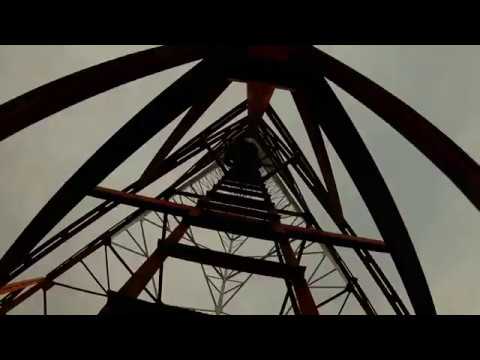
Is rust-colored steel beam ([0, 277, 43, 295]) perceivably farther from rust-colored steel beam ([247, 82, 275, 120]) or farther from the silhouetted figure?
the silhouetted figure

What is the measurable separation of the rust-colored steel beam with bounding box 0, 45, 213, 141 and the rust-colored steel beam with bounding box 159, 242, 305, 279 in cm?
296

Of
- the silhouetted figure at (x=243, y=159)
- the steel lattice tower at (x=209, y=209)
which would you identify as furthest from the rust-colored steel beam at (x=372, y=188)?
the silhouetted figure at (x=243, y=159)

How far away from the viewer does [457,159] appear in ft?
12.8

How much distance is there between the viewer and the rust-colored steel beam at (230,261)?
241 inches

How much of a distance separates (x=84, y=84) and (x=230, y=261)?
368 cm

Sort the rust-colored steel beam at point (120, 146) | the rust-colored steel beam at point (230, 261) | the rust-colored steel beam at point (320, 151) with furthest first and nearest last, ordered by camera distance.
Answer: the rust-colored steel beam at point (230, 261), the rust-colored steel beam at point (320, 151), the rust-colored steel beam at point (120, 146)

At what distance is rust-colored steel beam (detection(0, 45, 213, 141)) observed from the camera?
335cm

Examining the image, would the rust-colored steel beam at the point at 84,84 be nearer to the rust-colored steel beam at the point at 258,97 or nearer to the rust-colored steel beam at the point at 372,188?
the rust-colored steel beam at the point at 372,188

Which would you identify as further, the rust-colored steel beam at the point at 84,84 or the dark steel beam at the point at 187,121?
the dark steel beam at the point at 187,121

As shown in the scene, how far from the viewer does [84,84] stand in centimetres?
387

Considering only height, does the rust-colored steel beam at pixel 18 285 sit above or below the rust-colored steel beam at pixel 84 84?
below

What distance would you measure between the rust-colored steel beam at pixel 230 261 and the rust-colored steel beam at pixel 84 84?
2.96 m

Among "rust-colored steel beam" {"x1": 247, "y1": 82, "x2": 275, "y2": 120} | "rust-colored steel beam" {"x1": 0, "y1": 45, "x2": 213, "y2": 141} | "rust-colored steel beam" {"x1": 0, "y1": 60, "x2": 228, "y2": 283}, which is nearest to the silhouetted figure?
"rust-colored steel beam" {"x1": 247, "y1": 82, "x2": 275, "y2": 120}

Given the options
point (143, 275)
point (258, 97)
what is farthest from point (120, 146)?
point (258, 97)
